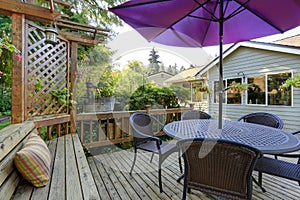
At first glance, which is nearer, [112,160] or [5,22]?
[112,160]

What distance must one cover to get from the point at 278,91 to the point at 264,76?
672 mm

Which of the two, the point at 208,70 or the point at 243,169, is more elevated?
the point at 208,70

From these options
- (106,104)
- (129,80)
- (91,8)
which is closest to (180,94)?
(129,80)

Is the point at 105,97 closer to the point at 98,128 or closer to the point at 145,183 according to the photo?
the point at 98,128

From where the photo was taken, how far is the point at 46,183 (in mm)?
1342

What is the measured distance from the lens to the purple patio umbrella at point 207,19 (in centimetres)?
202

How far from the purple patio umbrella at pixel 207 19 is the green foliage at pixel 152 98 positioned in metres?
1.83

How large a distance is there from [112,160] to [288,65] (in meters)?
5.61

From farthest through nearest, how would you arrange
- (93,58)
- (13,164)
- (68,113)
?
(93,58) → (68,113) → (13,164)

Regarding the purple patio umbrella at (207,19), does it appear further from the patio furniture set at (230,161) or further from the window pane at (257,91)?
the window pane at (257,91)

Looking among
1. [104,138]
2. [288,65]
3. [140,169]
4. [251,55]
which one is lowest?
[140,169]

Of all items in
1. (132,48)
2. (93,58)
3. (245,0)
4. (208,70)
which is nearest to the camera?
(245,0)

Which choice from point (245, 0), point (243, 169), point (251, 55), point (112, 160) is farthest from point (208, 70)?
point (243, 169)

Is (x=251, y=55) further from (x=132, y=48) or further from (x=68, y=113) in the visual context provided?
(x=68, y=113)
